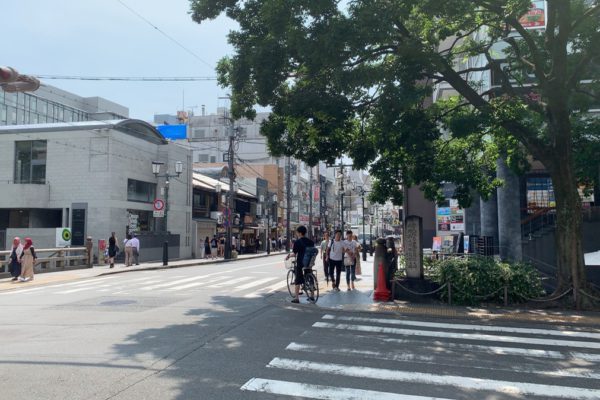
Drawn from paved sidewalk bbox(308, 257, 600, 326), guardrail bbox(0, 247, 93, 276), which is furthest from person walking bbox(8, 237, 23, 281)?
paved sidewalk bbox(308, 257, 600, 326)

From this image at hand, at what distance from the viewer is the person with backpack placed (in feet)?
39.3

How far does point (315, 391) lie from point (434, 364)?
81.4 inches

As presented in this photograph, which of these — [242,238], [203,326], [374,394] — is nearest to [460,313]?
[203,326]

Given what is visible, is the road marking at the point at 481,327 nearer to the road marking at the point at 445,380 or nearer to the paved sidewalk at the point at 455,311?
the paved sidewalk at the point at 455,311

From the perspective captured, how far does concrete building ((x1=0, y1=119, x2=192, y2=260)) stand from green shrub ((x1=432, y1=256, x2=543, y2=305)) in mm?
20908

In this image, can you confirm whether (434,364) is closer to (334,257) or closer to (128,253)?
(334,257)

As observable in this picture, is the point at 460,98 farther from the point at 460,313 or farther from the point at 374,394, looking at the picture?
the point at 374,394

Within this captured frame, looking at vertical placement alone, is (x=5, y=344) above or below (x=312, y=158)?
below

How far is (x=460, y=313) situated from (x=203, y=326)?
18.6 feet

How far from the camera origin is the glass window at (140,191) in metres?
32.8

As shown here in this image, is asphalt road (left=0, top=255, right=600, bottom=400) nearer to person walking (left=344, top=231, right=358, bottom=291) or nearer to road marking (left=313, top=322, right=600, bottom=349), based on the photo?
road marking (left=313, top=322, right=600, bottom=349)

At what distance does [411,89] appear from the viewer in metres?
11.9

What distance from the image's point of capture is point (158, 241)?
3259 centimetres

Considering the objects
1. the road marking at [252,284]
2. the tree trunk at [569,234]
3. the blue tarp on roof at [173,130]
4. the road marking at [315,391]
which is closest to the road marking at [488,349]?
the road marking at [315,391]
